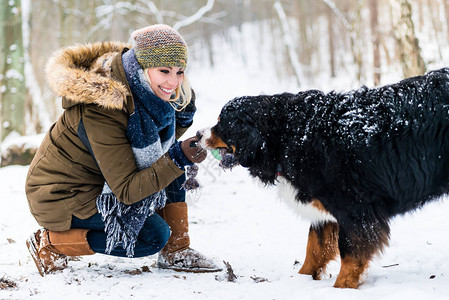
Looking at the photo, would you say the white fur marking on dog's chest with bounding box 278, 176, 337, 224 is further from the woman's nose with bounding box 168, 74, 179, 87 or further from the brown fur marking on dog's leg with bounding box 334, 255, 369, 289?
the woman's nose with bounding box 168, 74, 179, 87

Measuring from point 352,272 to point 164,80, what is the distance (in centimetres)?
166

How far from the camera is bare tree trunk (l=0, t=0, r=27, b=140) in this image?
23.4 ft

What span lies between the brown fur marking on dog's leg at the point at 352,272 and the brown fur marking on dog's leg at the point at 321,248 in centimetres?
32

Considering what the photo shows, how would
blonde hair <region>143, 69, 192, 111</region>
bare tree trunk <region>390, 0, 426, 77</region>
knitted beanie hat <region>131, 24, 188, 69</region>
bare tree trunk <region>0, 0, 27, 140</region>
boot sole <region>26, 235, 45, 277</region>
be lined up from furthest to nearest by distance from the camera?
bare tree trunk <region>0, 0, 27, 140</region>, bare tree trunk <region>390, 0, 426, 77</region>, blonde hair <region>143, 69, 192, 111</region>, boot sole <region>26, 235, 45, 277</region>, knitted beanie hat <region>131, 24, 188, 69</region>

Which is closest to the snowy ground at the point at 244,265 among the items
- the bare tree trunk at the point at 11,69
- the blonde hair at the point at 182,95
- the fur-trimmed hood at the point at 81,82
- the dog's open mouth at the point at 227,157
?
the dog's open mouth at the point at 227,157

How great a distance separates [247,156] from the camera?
8.87ft

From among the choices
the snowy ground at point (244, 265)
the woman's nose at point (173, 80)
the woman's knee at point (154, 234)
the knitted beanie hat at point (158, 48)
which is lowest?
the snowy ground at point (244, 265)

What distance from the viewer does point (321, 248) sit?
8.99 ft

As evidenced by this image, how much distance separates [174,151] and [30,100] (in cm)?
718

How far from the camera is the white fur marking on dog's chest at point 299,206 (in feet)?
8.34

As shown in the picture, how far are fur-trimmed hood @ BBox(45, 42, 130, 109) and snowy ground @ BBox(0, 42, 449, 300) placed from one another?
43.5 inches

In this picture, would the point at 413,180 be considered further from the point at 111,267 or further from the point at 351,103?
the point at 111,267

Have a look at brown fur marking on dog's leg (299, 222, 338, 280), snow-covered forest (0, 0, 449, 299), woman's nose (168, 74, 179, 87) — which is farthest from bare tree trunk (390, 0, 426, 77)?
woman's nose (168, 74, 179, 87)

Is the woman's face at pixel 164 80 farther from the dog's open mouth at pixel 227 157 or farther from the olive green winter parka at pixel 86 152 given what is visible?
the dog's open mouth at pixel 227 157
